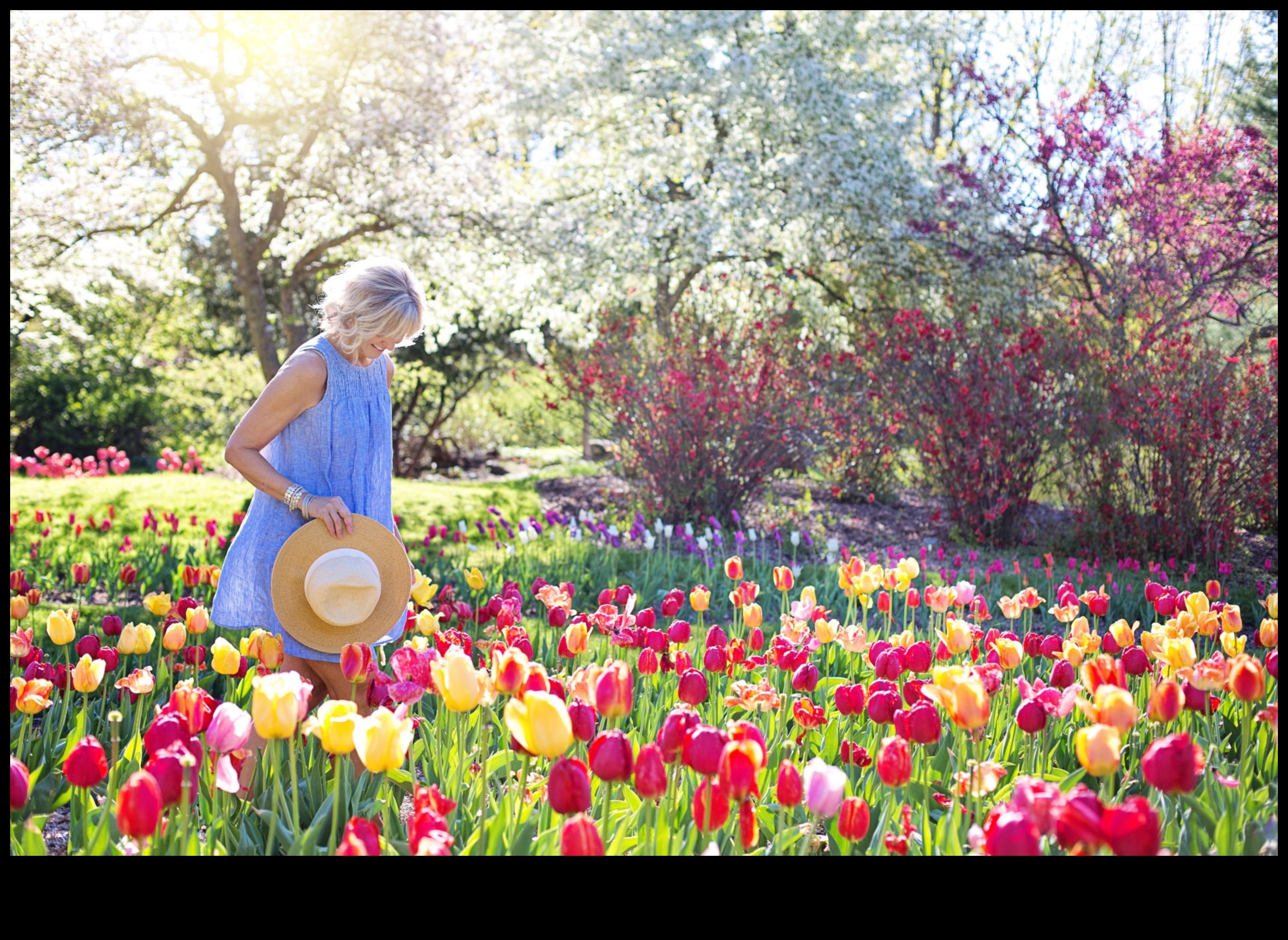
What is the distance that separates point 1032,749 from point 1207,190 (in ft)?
23.0

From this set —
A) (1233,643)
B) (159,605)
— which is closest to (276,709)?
(159,605)

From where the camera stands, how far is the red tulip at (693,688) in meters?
1.91

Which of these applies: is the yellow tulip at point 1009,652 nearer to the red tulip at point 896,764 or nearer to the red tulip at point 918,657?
the red tulip at point 918,657

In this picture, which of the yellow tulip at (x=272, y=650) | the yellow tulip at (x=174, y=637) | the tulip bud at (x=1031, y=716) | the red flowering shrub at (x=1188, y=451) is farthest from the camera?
the red flowering shrub at (x=1188, y=451)

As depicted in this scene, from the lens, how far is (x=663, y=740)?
1568 millimetres

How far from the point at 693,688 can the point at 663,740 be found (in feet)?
1.16

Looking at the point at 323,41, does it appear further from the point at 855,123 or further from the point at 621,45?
the point at 855,123

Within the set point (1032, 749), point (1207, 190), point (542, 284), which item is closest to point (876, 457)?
point (1207, 190)

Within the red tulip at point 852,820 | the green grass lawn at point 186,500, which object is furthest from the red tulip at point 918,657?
the green grass lawn at point 186,500

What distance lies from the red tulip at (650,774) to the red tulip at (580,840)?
168 millimetres

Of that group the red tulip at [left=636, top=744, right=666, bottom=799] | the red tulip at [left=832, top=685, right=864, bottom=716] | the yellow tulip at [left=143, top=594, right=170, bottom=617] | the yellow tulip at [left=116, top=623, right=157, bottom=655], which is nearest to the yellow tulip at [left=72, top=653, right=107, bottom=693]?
the yellow tulip at [left=116, top=623, right=157, bottom=655]

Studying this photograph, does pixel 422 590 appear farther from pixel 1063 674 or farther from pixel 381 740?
pixel 1063 674

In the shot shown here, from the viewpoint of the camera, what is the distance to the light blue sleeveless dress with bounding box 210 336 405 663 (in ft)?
7.55

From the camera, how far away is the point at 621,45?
10.2m
